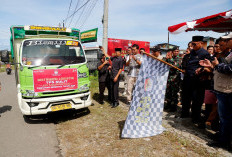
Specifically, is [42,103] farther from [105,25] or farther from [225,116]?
[105,25]

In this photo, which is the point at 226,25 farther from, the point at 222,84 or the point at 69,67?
the point at 69,67

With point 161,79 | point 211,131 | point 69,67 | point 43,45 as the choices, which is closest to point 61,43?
point 43,45

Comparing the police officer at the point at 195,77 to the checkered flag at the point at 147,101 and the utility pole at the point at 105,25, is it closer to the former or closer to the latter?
the checkered flag at the point at 147,101

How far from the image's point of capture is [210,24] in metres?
3.49

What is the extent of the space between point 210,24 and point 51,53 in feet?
13.6

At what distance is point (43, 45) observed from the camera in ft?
14.4

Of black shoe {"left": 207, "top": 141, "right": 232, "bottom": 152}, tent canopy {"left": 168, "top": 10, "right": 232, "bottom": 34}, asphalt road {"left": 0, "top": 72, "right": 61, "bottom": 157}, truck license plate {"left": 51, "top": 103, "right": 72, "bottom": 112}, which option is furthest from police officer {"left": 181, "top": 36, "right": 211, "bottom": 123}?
asphalt road {"left": 0, "top": 72, "right": 61, "bottom": 157}

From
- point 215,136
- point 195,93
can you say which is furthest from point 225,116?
point 195,93

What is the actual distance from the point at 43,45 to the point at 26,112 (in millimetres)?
1890

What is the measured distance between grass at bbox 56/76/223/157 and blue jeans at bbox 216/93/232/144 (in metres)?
0.44

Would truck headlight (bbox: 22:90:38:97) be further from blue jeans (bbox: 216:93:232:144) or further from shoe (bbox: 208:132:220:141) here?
shoe (bbox: 208:132:220:141)

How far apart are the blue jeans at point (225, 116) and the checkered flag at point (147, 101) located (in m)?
1.09

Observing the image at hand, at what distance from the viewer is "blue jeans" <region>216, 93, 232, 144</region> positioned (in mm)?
2791

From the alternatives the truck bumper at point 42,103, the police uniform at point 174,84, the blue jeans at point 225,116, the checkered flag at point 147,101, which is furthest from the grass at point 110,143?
the police uniform at point 174,84
